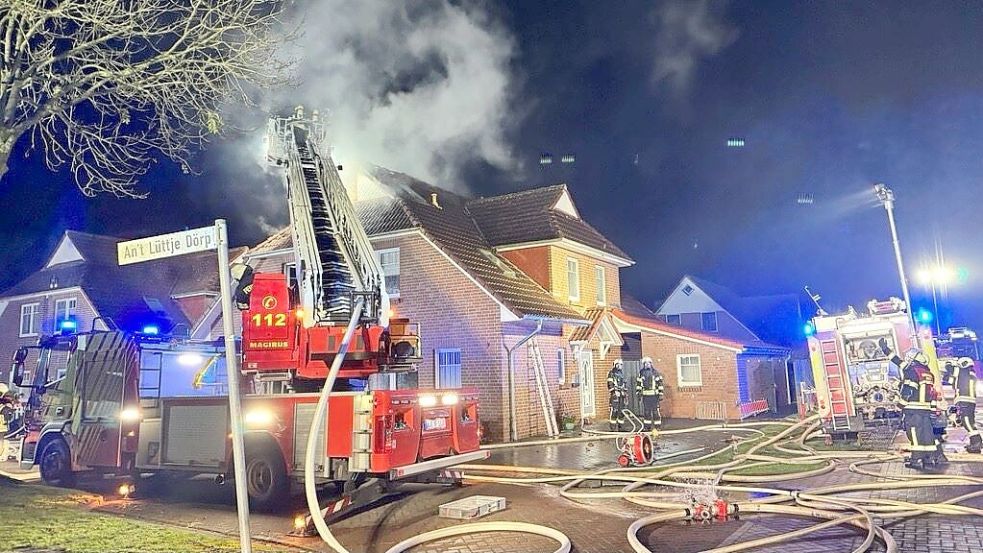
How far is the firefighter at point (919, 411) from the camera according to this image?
980cm

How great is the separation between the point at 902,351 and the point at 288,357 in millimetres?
12264

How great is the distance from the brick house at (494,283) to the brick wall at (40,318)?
1015 centimetres

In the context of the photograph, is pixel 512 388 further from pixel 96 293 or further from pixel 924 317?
pixel 96 293

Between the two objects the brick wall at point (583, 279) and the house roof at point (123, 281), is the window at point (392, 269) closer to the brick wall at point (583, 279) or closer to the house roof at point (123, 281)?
the brick wall at point (583, 279)

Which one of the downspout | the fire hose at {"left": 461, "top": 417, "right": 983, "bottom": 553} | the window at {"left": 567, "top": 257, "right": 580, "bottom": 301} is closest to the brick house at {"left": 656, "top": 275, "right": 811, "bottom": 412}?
the window at {"left": 567, "top": 257, "right": 580, "bottom": 301}

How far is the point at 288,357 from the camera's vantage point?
8625 millimetres

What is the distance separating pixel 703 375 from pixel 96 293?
79.2 feet

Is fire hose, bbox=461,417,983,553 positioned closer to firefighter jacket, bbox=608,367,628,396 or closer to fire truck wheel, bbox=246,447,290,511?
fire truck wheel, bbox=246,447,290,511

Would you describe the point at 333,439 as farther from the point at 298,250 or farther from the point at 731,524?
the point at 731,524

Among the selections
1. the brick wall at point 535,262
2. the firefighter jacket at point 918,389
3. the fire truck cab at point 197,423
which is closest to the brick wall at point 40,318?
the brick wall at point 535,262

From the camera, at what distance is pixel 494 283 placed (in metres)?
16.6

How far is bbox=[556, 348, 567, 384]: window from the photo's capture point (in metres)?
17.7

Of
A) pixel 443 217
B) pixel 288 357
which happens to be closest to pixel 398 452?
pixel 288 357

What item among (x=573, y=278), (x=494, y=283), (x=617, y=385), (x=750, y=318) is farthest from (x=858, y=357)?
(x=750, y=318)
